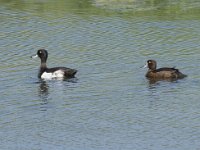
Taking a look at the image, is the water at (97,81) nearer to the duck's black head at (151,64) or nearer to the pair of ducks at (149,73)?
the pair of ducks at (149,73)

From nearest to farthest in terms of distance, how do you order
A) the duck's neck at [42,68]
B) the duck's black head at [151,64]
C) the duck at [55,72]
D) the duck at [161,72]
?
the duck at [161,72] < the duck at [55,72] < the duck's black head at [151,64] < the duck's neck at [42,68]

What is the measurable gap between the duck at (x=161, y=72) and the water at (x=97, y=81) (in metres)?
0.30

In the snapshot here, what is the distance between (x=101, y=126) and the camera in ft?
78.1

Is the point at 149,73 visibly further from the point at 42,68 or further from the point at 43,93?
the point at 43,93

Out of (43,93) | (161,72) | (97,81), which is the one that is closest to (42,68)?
(97,81)

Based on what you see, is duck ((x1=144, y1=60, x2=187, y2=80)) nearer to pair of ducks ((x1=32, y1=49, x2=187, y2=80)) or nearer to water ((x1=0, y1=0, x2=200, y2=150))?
pair of ducks ((x1=32, y1=49, x2=187, y2=80))

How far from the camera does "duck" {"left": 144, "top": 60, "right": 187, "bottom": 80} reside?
3011 centimetres

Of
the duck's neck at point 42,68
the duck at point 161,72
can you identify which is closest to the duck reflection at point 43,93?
the duck's neck at point 42,68

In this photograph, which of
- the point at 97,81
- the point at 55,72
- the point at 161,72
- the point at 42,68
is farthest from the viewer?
the point at 42,68

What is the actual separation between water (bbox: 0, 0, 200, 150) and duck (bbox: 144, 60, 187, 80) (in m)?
0.30

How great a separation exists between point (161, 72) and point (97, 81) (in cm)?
249

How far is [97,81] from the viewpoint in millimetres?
29688

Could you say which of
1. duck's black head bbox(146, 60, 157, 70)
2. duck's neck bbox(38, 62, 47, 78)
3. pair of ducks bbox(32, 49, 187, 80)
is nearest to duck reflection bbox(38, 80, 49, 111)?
pair of ducks bbox(32, 49, 187, 80)

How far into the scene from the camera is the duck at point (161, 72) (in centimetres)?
3011
